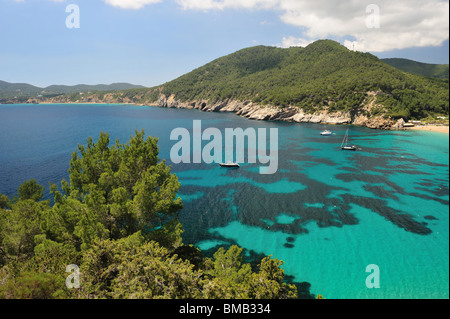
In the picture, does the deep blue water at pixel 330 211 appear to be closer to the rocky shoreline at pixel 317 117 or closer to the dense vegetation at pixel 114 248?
the dense vegetation at pixel 114 248

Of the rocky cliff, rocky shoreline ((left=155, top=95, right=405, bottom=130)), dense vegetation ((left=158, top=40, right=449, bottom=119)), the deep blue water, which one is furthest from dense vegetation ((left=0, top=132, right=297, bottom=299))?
the rocky cliff

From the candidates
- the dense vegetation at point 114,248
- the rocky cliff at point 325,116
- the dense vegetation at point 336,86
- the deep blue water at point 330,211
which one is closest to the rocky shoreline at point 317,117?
the rocky cliff at point 325,116

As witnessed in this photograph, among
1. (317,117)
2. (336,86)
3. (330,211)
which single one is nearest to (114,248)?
(330,211)

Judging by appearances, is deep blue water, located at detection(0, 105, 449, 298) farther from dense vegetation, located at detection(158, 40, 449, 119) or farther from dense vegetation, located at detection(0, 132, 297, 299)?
dense vegetation, located at detection(158, 40, 449, 119)

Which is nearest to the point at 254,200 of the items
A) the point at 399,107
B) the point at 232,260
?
the point at 232,260

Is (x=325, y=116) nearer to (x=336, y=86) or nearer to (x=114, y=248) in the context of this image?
(x=336, y=86)

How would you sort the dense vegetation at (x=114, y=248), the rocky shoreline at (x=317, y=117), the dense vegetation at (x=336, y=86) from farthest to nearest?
the rocky shoreline at (x=317, y=117)
the dense vegetation at (x=336, y=86)
the dense vegetation at (x=114, y=248)
